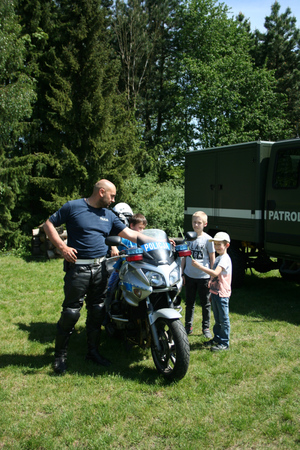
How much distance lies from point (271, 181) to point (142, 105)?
20.3m

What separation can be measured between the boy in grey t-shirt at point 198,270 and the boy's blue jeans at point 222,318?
348 millimetres

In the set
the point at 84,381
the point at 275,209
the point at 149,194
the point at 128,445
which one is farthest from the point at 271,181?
the point at 149,194

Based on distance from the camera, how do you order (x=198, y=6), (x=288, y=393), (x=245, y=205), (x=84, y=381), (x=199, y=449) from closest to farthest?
(x=199, y=449) → (x=288, y=393) → (x=84, y=381) → (x=245, y=205) → (x=198, y=6)

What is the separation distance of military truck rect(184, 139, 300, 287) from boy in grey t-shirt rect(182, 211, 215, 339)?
2.11 m

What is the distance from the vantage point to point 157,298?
402 centimetres

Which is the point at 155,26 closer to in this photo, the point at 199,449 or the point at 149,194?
the point at 149,194

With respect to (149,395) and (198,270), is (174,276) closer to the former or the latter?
(149,395)

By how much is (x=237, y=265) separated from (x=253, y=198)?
1293 mm

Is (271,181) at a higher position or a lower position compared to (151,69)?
lower

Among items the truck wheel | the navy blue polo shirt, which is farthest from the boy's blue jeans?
the truck wheel

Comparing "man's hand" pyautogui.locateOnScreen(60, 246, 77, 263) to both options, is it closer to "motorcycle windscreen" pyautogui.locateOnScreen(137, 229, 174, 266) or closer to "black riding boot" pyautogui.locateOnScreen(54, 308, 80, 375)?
"black riding boot" pyautogui.locateOnScreen(54, 308, 80, 375)

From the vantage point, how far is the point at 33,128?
46.4 ft

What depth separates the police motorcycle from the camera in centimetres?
368

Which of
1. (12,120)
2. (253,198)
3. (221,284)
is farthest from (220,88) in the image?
(221,284)
